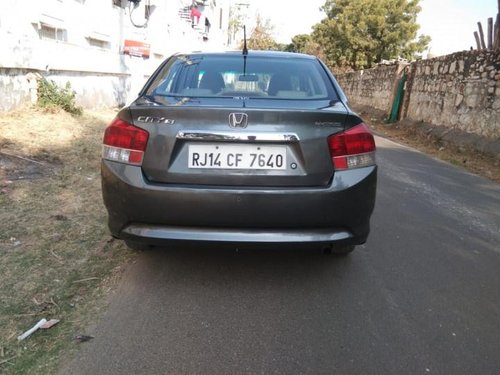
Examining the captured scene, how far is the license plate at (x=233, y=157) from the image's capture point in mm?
2713

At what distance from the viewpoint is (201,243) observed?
2760 mm

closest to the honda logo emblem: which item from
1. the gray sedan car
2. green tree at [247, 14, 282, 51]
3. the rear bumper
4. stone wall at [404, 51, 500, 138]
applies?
the gray sedan car

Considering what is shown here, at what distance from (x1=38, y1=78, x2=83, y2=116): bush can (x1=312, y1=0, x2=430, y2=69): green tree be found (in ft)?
81.4

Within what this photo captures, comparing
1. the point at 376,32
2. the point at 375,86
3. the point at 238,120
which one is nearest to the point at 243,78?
the point at 238,120

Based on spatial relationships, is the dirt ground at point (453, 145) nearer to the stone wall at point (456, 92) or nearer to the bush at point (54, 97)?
the stone wall at point (456, 92)

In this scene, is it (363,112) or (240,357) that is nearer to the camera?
(240,357)

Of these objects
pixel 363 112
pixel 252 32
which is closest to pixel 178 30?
pixel 363 112

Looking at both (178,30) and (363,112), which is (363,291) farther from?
(178,30)

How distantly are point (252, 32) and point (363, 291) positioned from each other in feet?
140

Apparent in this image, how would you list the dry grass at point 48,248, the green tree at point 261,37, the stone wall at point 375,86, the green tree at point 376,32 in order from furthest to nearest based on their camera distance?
1. the green tree at point 261,37
2. the green tree at point 376,32
3. the stone wall at point 375,86
4. the dry grass at point 48,248

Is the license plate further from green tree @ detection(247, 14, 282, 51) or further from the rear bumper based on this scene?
green tree @ detection(247, 14, 282, 51)

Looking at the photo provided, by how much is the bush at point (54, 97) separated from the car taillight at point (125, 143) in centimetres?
588

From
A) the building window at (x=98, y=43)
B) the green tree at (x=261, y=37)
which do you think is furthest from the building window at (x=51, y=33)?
the green tree at (x=261, y=37)

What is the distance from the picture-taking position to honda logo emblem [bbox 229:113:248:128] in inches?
106
